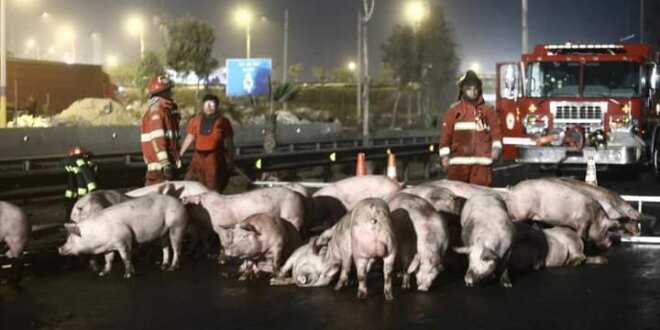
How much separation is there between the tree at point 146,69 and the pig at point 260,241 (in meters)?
46.9

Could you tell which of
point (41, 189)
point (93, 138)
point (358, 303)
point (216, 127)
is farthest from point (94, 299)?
point (93, 138)

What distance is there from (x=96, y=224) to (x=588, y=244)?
5221 millimetres

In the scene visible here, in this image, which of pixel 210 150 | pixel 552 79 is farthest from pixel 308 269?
pixel 552 79

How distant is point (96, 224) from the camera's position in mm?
9516

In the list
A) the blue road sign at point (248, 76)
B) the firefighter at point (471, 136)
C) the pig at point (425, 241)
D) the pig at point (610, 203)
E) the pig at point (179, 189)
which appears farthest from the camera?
the blue road sign at point (248, 76)

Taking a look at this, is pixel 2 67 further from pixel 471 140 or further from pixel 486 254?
pixel 486 254

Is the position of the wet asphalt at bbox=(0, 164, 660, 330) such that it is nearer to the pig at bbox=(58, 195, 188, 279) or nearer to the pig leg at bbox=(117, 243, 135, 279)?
the pig leg at bbox=(117, 243, 135, 279)

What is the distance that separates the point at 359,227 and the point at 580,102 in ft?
47.0

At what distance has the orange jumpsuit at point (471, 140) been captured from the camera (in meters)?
11.5

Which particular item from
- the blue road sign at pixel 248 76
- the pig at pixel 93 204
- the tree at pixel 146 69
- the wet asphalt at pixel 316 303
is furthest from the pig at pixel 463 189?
the tree at pixel 146 69

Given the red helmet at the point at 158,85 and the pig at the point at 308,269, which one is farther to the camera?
the red helmet at the point at 158,85

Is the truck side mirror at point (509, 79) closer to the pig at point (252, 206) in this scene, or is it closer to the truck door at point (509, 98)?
the truck door at point (509, 98)

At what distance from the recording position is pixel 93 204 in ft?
33.9

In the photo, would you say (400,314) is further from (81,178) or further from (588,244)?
(81,178)
